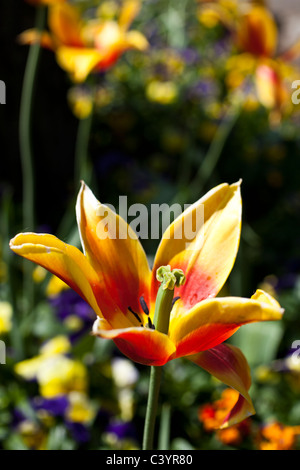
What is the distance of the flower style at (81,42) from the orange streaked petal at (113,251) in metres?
0.71

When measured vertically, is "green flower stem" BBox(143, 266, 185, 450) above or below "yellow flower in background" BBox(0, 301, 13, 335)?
above

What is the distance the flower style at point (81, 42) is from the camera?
1.24 m

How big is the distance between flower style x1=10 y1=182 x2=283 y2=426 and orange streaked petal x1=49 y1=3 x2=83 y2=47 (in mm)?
897

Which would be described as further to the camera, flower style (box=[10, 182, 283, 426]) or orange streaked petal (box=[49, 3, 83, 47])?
orange streaked petal (box=[49, 3, 83, 47])

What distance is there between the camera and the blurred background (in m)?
1.09

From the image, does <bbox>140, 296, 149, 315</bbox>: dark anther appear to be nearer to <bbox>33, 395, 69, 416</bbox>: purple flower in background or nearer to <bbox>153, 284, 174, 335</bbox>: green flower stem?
<bbox>153, 284, 174, 335</bbox>: green flower stem

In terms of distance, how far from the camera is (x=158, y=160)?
2564 millimetres

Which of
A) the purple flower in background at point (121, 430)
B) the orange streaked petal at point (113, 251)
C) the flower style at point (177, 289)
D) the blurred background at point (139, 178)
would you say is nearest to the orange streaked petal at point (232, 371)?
the flower style at point (177, 289)

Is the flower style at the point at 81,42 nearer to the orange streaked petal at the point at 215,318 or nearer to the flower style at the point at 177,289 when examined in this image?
the flower style at the point at 177,289

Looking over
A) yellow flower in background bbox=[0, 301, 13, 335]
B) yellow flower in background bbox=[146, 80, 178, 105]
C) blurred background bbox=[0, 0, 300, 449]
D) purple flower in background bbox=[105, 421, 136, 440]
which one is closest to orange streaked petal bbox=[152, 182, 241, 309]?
blurred background bbox=[0, 0, 300, 449]
